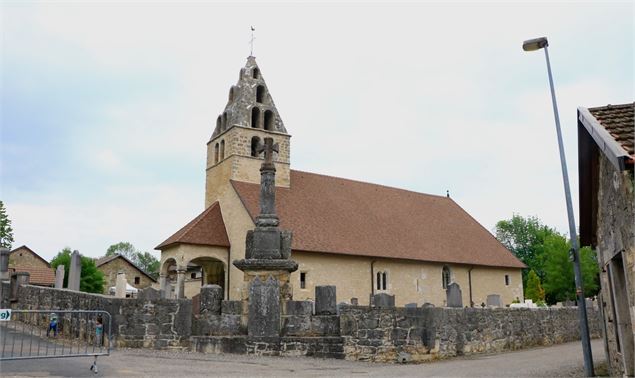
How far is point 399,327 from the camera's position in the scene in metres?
14.1

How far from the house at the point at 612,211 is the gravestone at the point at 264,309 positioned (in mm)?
7489

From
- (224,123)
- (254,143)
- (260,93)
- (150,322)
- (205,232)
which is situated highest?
(260,93)

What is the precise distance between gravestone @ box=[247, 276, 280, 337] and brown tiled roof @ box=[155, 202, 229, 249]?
1371cm

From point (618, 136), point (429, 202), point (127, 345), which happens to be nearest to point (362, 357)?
point (127, 345)

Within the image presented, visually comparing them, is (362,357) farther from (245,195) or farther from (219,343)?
(245,195)

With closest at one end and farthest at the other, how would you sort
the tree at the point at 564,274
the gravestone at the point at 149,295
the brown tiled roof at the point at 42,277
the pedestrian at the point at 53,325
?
the gravestone at the point at 149,295 → the pedestrian at the point at 53,325 → the brown tiled roof at the point at 42,277 → the tree at the point at 564,274

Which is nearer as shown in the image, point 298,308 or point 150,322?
point 150,322

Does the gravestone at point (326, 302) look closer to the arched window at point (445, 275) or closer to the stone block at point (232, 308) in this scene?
the stone block at point (232, 308)

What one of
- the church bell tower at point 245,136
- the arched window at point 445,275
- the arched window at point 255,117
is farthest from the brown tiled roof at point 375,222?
the arched window at point 255,117

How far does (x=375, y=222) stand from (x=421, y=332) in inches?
701

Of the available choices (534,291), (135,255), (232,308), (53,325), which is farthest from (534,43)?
(135,255)

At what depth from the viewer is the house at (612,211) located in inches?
260

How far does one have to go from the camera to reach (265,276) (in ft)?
45.5

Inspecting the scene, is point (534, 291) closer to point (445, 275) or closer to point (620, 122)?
point (445, 275)
